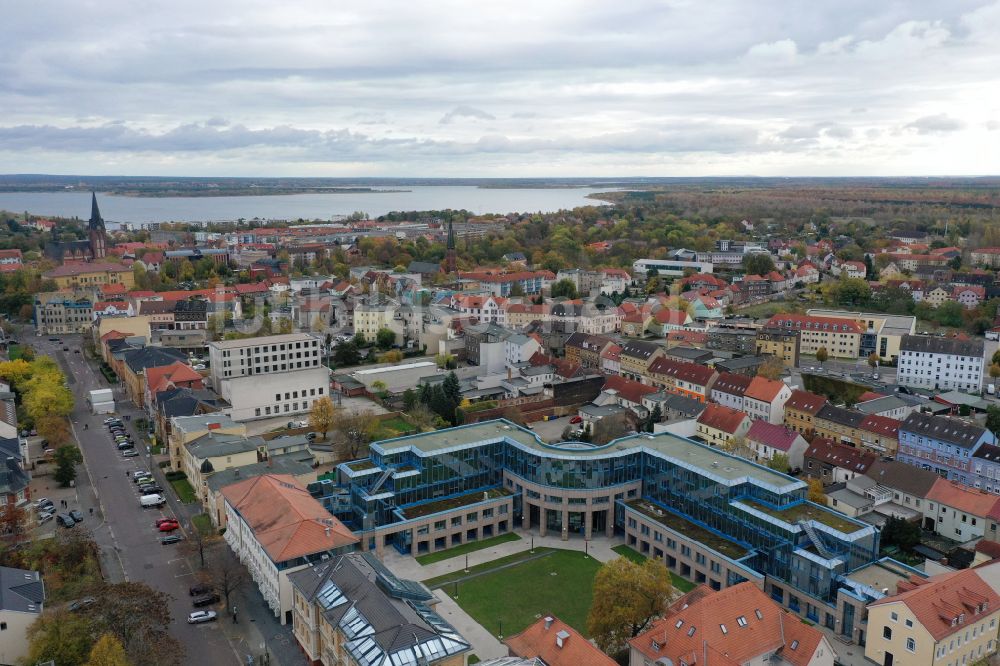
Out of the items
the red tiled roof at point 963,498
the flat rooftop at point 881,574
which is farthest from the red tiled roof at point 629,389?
the flat rooftop at point 881,574

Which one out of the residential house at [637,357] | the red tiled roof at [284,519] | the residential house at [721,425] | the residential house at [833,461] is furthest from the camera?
the residential house at [637,357]

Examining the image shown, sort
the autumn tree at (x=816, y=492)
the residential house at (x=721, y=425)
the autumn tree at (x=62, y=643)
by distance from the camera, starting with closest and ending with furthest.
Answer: the autumn tree at (x=62, y=643) < the autumn tree at (x=816, y=492) < the residential house at (x=721, y=425)

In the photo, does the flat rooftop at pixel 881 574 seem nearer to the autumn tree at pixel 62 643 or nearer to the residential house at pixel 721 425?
the residential house at pixel 721 425

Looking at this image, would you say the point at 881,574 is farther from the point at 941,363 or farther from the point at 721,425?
the point at 941,363

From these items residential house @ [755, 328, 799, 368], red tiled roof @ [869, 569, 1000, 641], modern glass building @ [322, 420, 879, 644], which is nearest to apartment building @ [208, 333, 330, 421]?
modern glass building @ [322, 420, 879, 644]

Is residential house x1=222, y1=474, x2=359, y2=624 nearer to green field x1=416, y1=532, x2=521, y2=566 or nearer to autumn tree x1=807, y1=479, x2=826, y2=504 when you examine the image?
green field x1=416, y1=532, x2=521, y2=566

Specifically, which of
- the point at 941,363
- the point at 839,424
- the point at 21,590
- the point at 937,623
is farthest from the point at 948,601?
the point at 941,363
